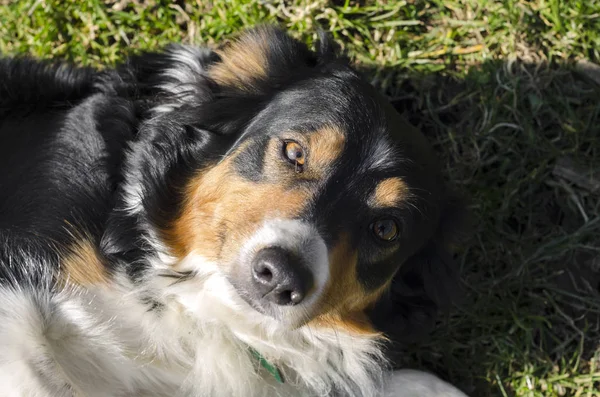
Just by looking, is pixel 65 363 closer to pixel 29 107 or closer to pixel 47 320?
pixel 47 320

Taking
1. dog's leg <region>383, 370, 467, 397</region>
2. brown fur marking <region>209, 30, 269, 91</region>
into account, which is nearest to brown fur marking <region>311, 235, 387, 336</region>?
dog's leg <region>383, 370, 467, 397</region>

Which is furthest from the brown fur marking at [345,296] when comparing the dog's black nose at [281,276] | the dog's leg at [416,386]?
the dog's leg at [416,386]

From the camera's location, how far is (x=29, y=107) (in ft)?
13.1

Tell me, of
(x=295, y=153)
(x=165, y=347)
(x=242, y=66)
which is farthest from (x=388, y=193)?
(x=165, y=347)

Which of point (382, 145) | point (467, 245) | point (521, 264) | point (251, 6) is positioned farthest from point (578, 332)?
point (251, 6)

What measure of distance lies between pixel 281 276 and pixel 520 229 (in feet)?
8.25

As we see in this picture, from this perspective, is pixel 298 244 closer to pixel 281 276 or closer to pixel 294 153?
pixel 281 276

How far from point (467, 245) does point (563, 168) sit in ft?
2.82

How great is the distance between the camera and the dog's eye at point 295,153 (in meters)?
3.31

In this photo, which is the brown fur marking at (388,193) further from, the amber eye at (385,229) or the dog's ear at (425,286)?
the dog's ear at (425,286)

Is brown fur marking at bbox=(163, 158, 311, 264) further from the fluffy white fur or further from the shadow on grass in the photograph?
the shadow on grass

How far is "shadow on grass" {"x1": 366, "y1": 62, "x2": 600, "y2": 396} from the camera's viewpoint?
4715 millimetres

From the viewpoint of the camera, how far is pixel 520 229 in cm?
484

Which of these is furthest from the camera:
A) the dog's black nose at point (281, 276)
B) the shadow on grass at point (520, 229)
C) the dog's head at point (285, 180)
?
the shadow on grass at point (520, 229)
